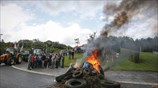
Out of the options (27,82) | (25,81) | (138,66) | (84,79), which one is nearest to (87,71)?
(84,79)

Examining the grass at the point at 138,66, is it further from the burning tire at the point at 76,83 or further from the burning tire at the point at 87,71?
the burning tire at the point at 76,83

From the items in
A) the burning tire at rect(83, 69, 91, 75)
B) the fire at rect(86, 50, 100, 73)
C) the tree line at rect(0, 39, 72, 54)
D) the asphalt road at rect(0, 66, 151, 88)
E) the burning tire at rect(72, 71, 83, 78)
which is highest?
the tree line at rect(0, 39, 72, 54)

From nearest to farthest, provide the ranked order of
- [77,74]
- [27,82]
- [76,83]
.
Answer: [76,83]
[77,74]
[27,82]

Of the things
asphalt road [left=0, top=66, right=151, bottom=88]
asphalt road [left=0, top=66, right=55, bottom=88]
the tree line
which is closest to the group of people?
asphalt road [left=0, top=66, right=55, bottom=88]

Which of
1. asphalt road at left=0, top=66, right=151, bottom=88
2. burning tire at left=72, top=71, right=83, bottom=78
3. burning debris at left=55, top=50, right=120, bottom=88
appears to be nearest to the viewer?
burning debris at left=55, top=50, right=120, bottom=88

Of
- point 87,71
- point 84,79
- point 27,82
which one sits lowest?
point 27,82

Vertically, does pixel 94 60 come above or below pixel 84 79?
above

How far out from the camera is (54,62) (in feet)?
94.1

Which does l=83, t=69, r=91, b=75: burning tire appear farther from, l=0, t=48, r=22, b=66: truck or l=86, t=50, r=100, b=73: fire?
l=0, t=48, r=22, b=66: truck

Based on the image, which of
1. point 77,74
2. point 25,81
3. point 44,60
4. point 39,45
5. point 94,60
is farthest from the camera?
point 39,45

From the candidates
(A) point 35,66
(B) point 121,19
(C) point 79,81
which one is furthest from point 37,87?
(A) point 35,66

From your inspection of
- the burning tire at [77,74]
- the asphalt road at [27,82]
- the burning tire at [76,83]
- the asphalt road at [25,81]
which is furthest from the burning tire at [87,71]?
the asphalt road at [25,81]

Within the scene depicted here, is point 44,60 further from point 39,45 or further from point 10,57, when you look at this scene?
point 39,45

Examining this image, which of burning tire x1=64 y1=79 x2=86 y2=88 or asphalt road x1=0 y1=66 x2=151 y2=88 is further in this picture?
asphalt road x1=0 y1=66 x2=151 y2=88
